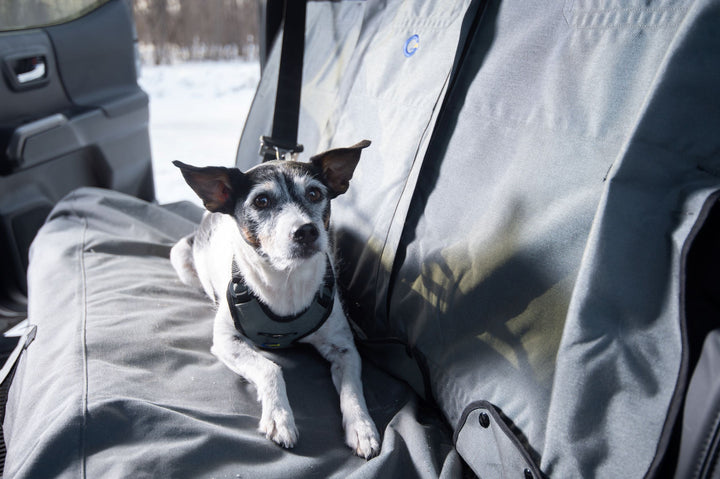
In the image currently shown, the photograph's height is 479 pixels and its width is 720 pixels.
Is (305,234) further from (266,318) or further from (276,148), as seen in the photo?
(276,148)

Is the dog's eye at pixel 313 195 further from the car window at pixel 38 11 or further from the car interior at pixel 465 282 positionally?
the car window at pixel 38 11

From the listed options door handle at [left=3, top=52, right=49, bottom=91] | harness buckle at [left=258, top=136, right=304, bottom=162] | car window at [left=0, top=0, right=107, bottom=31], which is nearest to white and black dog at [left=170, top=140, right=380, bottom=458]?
harness buckle at [left=258, top=136, right=304, bottom=162]

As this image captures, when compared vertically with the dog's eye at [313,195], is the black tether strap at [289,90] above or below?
above

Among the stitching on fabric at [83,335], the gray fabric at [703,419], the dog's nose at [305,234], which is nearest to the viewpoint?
the gray fabric at [703,419]

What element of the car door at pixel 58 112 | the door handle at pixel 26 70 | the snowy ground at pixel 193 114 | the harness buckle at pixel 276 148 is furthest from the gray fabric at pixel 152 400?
the snowy ground at pixel 193 114

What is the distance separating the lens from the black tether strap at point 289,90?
228 cm

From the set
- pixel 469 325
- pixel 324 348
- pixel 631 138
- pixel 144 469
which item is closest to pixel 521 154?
pixel 631 138

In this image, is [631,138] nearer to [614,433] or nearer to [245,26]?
[614,433]

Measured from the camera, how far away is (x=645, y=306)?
38.0 inches

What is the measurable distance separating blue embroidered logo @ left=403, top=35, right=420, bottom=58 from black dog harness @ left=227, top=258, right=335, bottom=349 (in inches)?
36.2

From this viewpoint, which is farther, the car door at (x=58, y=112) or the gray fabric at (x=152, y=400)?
the car door at (x=58, y=112)

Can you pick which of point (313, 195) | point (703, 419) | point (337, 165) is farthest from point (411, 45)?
point (703, 419)

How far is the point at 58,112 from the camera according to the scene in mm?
2752

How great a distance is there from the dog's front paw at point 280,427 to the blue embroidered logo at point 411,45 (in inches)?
51.0
